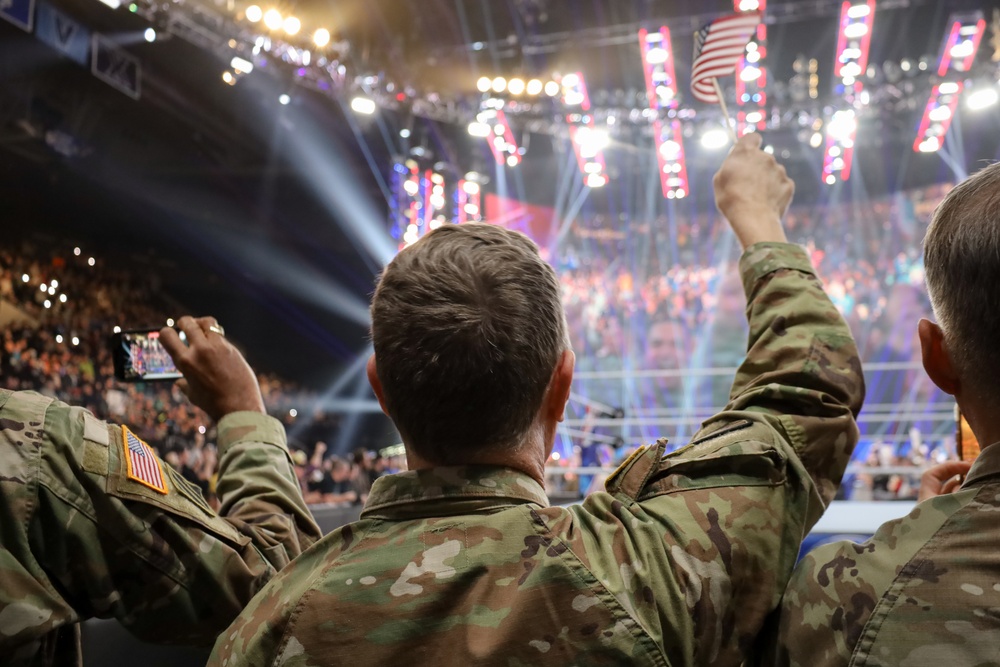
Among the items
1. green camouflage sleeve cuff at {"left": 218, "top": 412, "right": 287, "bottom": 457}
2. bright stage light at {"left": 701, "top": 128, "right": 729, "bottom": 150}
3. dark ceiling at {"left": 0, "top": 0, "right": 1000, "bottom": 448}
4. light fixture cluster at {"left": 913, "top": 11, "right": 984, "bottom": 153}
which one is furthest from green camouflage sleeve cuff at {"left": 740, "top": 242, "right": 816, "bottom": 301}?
bright stage light at {"left": 701, "top": 128, "right": 729, "bottom": 150}

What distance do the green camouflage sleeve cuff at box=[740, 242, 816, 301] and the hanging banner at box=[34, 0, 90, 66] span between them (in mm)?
4172

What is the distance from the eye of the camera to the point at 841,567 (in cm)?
61

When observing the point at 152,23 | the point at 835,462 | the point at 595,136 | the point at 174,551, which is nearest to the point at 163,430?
the point at 152,23

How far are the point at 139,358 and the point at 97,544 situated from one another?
557mm

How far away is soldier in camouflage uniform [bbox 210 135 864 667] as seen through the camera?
59 cm

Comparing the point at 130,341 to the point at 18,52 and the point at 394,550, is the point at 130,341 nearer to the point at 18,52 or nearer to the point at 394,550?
the point at 394,550

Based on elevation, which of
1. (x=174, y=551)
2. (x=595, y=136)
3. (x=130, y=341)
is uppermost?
(x=595, y=136)

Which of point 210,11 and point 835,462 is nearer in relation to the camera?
point 835,462

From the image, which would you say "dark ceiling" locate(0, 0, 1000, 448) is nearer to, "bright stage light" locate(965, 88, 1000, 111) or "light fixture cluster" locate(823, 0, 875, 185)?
"light fixture cluster" locate(823, 0, 875, 185)

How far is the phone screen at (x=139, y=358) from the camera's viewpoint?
3.89 feet

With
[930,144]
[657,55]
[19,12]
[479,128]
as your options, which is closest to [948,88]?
[930,144]

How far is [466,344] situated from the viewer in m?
0.64

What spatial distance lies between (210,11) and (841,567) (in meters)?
5.43

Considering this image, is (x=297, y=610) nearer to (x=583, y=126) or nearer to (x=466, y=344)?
(x=466, y=344)
